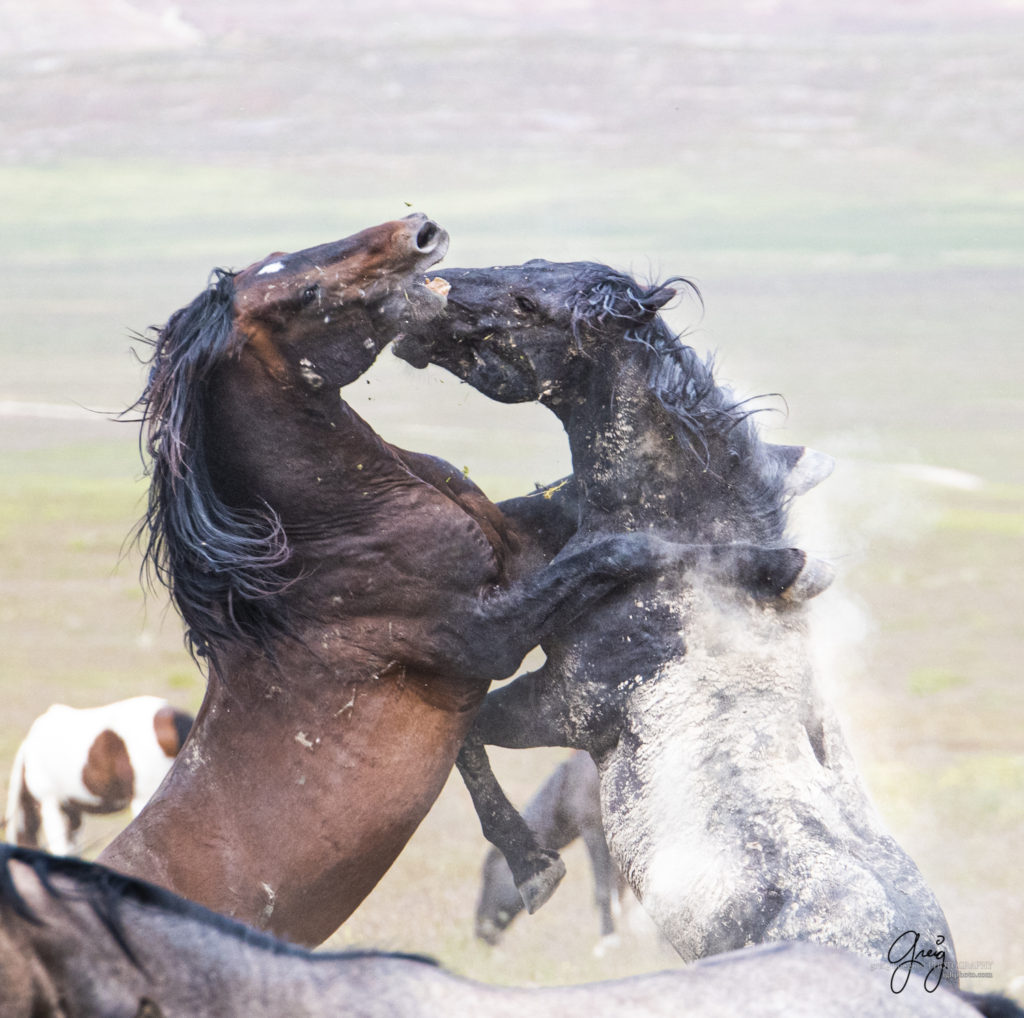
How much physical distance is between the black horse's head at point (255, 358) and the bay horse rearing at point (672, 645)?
0.28 meters

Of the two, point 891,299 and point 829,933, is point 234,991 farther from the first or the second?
point 891,299

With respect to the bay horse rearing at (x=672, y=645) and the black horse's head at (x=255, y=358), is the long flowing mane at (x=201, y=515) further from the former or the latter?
the bay horse rearing at (x=672, y=645)

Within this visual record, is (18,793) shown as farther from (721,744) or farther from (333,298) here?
(721,744)

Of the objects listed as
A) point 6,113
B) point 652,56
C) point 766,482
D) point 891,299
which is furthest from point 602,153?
point 766,482

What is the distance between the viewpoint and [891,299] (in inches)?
1249

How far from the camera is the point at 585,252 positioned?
869 inches

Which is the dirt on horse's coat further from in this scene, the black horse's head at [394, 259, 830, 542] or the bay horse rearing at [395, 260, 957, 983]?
the black horse's head at [394, 259, 830, 542]

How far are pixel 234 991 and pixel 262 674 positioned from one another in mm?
1935

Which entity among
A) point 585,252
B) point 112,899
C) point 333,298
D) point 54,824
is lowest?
point 54,824

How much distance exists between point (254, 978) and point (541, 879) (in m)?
2.43

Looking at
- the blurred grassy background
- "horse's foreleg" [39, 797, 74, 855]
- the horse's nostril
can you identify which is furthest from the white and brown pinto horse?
the horse's nostril

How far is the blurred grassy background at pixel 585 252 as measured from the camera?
865 centimetres

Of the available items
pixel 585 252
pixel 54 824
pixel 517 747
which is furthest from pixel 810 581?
pixel 585 252

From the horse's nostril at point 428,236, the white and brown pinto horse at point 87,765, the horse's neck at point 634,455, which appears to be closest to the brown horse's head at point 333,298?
the horse's nostril at point 428,236
